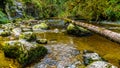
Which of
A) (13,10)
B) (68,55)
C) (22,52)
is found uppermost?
(22,52)

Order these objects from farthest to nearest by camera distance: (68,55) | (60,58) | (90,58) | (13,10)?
(13,10)
(68,55)
(60,58)
(90,58)

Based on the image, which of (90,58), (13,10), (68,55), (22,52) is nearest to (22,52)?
(22,52)

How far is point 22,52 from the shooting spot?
22.8 feet

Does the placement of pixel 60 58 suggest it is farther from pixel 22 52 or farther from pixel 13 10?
pixel 13 10

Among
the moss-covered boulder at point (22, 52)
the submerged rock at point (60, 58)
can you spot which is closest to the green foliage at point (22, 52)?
the moss-covered boulder at point (22, 52)

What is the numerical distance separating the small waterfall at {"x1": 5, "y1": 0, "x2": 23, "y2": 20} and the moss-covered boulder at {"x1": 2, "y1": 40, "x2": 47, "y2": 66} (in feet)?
72.6

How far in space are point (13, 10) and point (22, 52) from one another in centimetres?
2510

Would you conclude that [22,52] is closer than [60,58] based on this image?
Yes

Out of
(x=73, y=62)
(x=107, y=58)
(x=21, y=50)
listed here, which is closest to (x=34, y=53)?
(x=21, y=50)

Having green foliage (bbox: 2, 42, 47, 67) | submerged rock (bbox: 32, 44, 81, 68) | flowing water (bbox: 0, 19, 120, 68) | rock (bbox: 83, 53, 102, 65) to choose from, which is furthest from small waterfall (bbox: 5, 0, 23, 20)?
rock (bbox: 83, 53, 102, 65)

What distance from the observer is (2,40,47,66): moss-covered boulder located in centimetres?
680

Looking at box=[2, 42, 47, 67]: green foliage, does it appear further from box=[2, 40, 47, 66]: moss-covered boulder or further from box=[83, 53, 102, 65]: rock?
box=[83, 53, 102, 65]: rock

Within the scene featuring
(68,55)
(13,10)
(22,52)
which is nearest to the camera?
(22,52)

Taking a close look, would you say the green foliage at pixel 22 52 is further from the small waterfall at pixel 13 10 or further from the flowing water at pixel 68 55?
the small waterfall at pixel 13 10
